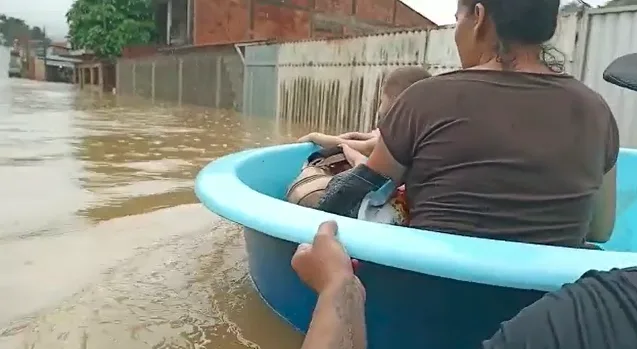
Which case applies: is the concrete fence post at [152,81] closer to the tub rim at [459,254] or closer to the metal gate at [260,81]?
the metal gate at [260,81]

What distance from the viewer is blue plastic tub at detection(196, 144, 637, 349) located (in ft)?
4.73

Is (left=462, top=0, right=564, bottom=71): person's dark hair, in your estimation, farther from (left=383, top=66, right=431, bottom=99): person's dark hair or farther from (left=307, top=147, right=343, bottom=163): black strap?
(left=307, top=147, right=343, bottom=163): black strap

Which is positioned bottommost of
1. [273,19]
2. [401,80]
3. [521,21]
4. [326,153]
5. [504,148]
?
[326,153]

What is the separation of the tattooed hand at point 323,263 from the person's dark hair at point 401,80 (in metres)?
0.90

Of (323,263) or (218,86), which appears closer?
(323,263)

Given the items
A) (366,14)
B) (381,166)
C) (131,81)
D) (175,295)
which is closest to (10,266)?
(175,295)

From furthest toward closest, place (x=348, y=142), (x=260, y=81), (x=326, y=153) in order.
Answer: (x=260, y=81) < (x=326, y=153) < (x=348, y=142)

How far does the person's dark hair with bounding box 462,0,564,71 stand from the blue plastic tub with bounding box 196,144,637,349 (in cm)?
49

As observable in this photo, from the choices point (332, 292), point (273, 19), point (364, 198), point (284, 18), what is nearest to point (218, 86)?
point (273, 19)

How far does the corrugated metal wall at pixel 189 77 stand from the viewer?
15492mm

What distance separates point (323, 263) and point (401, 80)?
41.3 inches

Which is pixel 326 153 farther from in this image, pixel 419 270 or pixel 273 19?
pixel 273 19

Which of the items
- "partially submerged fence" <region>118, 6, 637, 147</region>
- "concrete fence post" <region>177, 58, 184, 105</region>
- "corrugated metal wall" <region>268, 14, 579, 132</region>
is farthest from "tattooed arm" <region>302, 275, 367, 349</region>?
"concrete fence post" <region>177, 58, 184, 105</region>

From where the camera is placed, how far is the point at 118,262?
301cm
